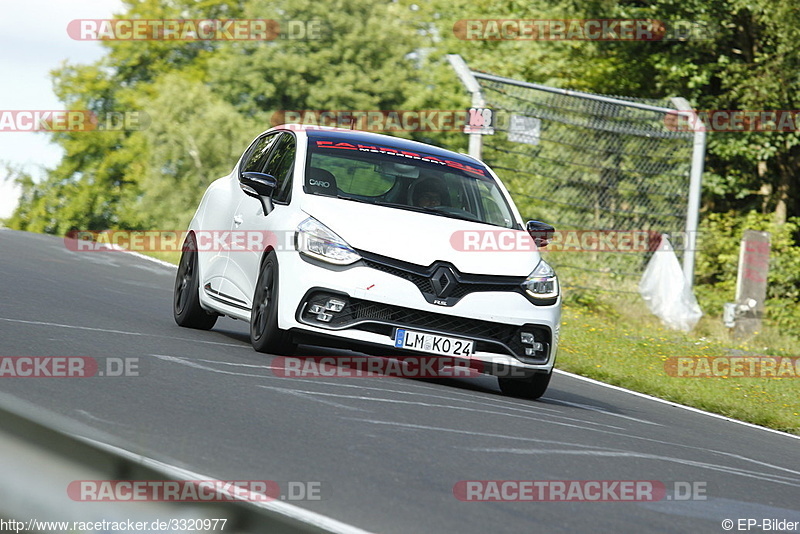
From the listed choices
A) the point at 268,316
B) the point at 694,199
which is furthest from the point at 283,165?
the point at 694,199

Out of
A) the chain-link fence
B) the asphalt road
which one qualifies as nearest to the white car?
the asphalt road

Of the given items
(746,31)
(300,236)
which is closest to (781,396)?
(300,236)

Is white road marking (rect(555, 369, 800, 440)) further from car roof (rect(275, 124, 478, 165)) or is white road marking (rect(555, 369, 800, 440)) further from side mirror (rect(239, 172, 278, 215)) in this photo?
side mirror (rect(239, 172, 278, 215))

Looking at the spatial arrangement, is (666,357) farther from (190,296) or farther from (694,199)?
(694,199)

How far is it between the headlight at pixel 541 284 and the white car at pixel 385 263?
1cm

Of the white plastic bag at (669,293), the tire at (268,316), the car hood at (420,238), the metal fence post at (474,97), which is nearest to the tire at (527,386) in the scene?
the car hood at (420,238)

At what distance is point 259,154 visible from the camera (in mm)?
11820

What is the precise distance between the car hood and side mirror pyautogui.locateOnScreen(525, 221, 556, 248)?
1.61 feet

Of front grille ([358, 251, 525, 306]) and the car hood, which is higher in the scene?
the car hood

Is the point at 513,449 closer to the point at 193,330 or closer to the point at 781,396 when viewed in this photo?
the point at 193,330

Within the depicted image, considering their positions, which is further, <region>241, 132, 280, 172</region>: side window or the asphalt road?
<region>241, 132, 280, 172</region>: side window

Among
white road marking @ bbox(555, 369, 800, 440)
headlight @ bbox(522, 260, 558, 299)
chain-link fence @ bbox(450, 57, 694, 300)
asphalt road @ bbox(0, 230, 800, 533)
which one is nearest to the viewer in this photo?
asphalt road @ bbox(0, 230, 800, 533)

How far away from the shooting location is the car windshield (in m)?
10.1

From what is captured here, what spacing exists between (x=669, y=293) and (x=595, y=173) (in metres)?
2.38
